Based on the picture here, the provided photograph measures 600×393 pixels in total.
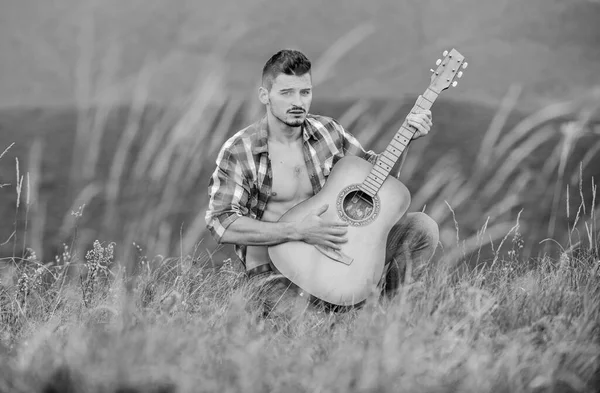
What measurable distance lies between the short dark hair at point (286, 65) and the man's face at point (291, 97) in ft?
0.06

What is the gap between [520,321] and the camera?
248cm

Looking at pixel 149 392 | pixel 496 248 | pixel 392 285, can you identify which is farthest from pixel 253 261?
pixel 149 392

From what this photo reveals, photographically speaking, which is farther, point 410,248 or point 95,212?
point 95,212

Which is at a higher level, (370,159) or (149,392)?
(370,159)

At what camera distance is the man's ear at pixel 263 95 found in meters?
3.15

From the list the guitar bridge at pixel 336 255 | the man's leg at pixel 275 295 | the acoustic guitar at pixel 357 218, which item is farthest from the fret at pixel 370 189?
the man's leg at pixel 275 295

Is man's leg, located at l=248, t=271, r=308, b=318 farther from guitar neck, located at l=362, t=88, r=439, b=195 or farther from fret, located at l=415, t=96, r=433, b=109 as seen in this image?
fret, located at l=415, t=96, r=433, b=109

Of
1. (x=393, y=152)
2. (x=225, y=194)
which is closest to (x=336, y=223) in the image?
(x=393, y=152)

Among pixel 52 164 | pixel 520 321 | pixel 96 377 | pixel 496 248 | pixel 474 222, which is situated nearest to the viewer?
pixel 96 377

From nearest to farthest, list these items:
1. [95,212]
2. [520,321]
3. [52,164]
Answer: [520,321]
[95,212]
[52,164]

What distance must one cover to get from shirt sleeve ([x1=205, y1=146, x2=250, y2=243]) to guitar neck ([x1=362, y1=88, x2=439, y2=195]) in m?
0.52

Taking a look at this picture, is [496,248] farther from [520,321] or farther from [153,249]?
[153,249]

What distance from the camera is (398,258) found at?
323 centimetres

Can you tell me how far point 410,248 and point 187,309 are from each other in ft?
3.15
